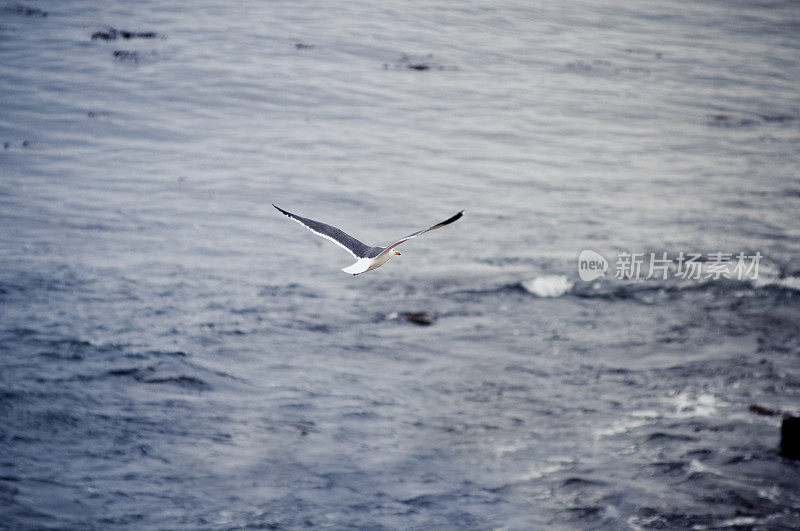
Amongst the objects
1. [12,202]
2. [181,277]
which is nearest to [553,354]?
[181,277]

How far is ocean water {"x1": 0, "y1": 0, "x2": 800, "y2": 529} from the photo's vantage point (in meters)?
8.30

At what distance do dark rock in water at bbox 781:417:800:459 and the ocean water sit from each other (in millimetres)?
142

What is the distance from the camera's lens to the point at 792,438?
28.8 feet

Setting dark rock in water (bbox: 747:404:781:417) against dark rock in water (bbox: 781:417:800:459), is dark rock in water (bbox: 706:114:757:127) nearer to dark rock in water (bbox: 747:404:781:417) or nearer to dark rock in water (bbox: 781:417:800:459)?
dark rock in water (bbox: 747:404:781:417)

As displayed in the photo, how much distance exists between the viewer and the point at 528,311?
11.5 meters

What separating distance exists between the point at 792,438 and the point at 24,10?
25.0 meters

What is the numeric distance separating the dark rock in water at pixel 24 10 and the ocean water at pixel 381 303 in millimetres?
2784

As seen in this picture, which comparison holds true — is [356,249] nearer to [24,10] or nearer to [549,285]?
[549,285]

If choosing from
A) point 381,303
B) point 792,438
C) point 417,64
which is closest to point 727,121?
point 417,64

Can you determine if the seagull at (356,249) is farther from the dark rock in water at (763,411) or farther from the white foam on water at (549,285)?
the white foam on water at (549,285)

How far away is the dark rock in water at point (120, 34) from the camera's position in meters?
23.4

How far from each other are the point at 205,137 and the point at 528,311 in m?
9.08

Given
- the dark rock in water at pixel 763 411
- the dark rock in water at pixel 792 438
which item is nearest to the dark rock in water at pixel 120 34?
the dark rock in water at pixel 763 411

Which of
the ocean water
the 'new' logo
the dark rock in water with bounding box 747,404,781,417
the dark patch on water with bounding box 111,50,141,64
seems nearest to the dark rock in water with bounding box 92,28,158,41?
the ocean water
